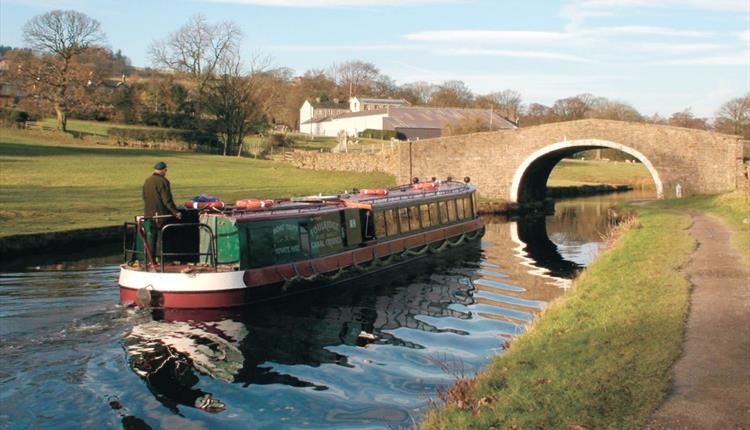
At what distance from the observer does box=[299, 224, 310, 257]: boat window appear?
45.9 ft

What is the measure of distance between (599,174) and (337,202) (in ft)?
127

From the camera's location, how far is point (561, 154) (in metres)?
35.0

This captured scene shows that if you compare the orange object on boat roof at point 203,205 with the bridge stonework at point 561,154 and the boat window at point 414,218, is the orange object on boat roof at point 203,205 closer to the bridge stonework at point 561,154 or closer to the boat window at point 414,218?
the boat window at point 414,218

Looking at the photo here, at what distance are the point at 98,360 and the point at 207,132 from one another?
152ft

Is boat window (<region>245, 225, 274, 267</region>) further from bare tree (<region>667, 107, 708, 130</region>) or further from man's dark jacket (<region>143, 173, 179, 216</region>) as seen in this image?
bare tree (<region>667, 107, 708, 130</region>)

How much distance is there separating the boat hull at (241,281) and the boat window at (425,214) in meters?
3.20

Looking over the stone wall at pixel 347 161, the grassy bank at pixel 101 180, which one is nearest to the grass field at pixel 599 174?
the stone wall at pixel 347 161

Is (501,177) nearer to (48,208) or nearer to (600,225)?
(600,225)

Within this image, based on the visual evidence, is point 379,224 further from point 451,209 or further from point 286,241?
point 451,209

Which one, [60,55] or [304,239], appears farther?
[60,55]

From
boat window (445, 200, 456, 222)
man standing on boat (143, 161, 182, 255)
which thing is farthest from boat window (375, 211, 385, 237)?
man standing on boat (143, 161, 182, 255)

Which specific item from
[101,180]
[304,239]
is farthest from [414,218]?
[101,180]

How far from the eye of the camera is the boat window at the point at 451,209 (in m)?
21.0

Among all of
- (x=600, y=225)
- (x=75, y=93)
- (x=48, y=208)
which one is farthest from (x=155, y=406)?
(x=75, y=93)
